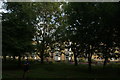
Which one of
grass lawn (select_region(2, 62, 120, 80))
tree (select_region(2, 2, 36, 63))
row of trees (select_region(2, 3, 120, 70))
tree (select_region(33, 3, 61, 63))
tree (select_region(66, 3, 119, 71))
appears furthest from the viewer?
tree (select_region(33, 3, 61, 63))

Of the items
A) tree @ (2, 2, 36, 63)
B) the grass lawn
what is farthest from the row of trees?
the grass lawn

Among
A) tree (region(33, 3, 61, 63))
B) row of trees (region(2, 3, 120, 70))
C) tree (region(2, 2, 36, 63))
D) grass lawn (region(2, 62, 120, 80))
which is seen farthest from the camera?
tree (region(33, 3, 61, 63))

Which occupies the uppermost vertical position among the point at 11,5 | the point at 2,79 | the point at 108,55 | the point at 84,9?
the point at 11,5

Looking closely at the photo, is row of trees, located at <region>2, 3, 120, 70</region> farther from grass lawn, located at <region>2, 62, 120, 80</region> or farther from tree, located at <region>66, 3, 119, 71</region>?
→ grass lawn, located at <region>2, 62, 120, 80</region>

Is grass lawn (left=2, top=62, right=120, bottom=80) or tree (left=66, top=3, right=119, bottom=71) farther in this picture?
grass lawn (left=2, top=62, right=120, bottom=80)

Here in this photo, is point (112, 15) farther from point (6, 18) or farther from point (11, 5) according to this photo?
point (11, 5)

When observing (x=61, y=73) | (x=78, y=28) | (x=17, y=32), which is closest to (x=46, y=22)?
(x=17, y=32)

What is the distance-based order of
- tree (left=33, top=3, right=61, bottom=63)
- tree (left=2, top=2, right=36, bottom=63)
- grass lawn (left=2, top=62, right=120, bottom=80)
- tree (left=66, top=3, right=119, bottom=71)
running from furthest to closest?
tree (left=33, top=3, right=61, bottom=63), tree (left=2, top=2, right=36, bottom=63), grass lawn (left=2, top=62, right=120, bottom=80), tree (left=66, top=3, right=119, bottom=71)

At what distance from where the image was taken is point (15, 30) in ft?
95.6

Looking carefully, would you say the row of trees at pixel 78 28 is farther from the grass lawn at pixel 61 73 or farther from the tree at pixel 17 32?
the grass lawn at pixel 61 73

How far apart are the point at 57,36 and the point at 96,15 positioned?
18.9 metres

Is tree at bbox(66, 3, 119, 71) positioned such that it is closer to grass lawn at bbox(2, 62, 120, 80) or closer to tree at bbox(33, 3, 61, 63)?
grass lawn at bbox(2, 62, 120, 80)

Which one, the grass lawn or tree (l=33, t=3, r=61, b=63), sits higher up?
tree (l=33, t=3, r=61, b=63)

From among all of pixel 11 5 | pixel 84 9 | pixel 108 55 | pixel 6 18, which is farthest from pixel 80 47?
pixel 11 5
